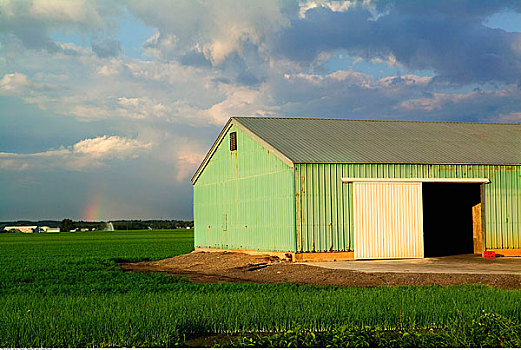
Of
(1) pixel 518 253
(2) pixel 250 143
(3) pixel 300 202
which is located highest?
(2) pixel 250 143

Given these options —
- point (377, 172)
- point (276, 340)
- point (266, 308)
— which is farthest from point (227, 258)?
point (276, 340)

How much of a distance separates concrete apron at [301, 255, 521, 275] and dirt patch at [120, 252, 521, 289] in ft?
5.29

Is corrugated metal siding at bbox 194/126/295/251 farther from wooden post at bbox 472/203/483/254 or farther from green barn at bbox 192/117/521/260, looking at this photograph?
wooden post at bbox 472/203/483/254

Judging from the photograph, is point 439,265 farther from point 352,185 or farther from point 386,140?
point 386,140

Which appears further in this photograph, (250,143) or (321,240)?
(250,143)

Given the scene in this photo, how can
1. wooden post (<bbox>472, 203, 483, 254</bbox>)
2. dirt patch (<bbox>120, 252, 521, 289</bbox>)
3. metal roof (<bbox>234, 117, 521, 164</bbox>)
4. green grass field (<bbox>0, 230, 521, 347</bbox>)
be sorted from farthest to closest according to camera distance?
1. wooden post (<bbox>472, 203, 483, 254</bbox>)
2. metal roof (<bbox>234, 117, 521, 164</bbox>)
3. dirt patch (<bbox>120, 252, 521, 289</bbox>)
4. green grass field (<bbox>0, 230, 521, 347</bbox>)

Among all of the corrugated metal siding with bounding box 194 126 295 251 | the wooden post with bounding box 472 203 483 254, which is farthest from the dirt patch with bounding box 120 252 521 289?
the wooden post with bounding box 472 203 483 254

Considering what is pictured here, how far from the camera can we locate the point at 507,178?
118 ft

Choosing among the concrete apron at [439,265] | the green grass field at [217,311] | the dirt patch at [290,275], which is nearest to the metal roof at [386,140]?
the concrete apron at [439,265]

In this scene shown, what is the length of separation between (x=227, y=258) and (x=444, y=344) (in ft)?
80.1

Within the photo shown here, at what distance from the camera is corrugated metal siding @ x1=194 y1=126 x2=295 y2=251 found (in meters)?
32.8

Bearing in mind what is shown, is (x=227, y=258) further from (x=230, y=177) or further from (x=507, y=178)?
(x=507, y=178)

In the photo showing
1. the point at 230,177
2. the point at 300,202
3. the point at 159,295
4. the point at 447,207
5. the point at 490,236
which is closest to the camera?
the point at 159,295

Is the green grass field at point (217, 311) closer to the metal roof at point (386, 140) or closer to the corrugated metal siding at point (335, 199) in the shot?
the corrugated metal siding at point (335, 199)
